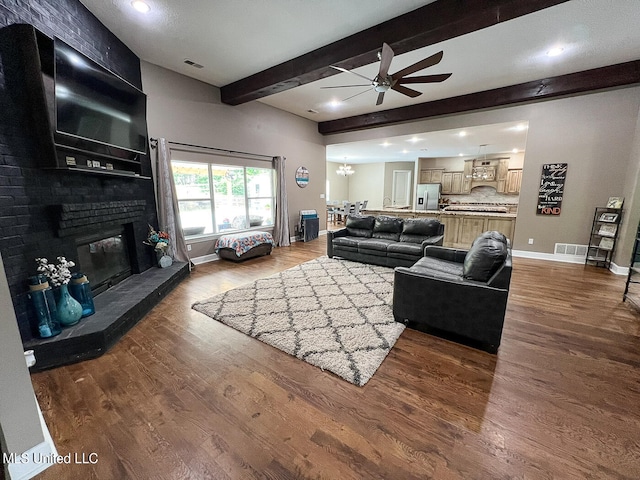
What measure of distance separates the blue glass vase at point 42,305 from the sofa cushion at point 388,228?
4.49 m

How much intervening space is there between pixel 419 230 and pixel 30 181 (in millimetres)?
4865

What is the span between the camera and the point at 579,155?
15.0 ft

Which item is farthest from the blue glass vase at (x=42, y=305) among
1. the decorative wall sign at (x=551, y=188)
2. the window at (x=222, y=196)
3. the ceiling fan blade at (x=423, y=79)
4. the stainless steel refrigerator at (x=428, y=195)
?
the stainless steel refrigerator at (x=428, y=195)

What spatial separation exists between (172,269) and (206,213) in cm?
153

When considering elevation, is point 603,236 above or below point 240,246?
above

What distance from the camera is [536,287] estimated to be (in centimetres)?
362

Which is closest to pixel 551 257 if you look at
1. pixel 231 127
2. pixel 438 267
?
pixel 438 267

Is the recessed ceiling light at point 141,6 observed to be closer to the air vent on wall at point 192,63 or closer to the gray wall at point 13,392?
the air vent on wall at point 192,63

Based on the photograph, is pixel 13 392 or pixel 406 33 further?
pixel 406 33

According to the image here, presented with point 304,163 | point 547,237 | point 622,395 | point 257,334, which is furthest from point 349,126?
point 622,395

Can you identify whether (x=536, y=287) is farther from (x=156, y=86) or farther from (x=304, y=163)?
(x=156, y=86)

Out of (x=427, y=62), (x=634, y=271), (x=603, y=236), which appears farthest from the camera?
(x=603, y=236)

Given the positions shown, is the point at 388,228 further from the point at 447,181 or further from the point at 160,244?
the point at 447,181

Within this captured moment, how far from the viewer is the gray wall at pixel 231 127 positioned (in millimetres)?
4023
